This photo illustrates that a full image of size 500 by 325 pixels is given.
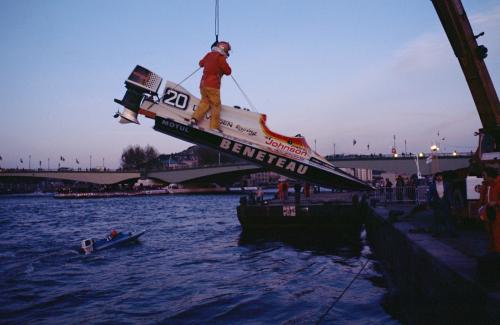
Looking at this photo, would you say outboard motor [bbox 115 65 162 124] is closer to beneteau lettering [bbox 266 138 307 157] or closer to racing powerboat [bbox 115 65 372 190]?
racing powerboat [bbox 115 65 372 190]

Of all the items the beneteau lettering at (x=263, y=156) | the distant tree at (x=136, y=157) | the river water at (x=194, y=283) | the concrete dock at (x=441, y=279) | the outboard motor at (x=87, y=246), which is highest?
the distant tree at (x=136, y=157)

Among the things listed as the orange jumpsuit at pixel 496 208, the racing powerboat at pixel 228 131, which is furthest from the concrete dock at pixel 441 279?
the racing powerboat at pixel 228 131

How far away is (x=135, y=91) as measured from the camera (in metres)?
14.8

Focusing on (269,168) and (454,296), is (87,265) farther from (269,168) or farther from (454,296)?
(454,296)

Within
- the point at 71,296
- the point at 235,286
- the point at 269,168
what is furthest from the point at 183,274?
the point at 269,168

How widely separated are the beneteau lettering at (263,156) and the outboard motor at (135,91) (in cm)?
327

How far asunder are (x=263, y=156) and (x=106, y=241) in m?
11.7

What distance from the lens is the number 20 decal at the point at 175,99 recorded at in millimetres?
15000

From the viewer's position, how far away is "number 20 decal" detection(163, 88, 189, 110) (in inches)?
591

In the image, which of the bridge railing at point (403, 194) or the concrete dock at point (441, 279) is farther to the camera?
the bridge railing at point (403, 194)

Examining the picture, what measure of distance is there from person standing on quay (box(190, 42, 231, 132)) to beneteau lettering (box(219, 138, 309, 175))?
648mm

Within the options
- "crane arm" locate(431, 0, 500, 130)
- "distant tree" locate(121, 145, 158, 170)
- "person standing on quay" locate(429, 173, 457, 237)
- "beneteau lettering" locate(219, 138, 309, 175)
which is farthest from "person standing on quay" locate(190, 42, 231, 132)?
"distant tree" locate(121, 145, 158, 170)

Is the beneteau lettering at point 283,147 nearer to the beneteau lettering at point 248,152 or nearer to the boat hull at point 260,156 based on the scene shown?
the boat hull at point 260,156

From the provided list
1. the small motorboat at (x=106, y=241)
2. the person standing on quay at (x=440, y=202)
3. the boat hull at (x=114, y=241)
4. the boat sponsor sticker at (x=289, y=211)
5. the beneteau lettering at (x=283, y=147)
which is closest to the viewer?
the person standing on quay at (x=440, y=202)
